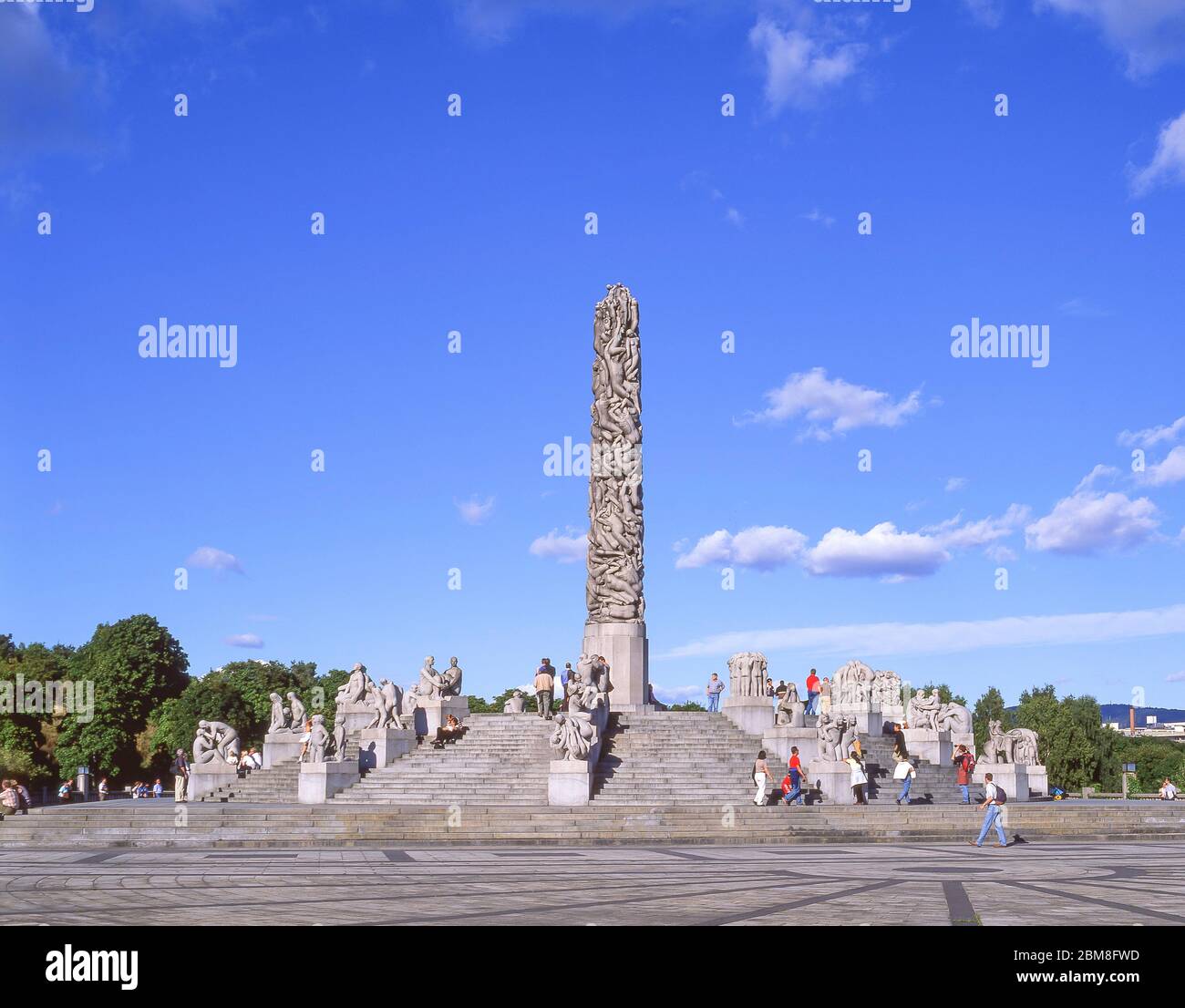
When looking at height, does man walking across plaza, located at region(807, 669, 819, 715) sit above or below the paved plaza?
above

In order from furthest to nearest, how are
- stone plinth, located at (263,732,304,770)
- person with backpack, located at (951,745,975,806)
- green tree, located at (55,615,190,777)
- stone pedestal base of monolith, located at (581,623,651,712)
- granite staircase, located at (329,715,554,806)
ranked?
green tree, located at (55,615,190,777), stone pedestal base of monolith, located at (581,623,651,712), stone plinth, located at (263,732,304,770), person with backpack, located at (951,745,975,806), granite staircase, located at (329,715,554,806)

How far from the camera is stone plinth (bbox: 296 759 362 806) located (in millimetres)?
33344

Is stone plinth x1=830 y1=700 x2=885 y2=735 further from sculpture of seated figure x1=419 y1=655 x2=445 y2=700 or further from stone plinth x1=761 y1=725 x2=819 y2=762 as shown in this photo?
sculpture of seated figure x1=419 y1=655 x2=445 y2=700

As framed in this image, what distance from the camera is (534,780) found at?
33531mm

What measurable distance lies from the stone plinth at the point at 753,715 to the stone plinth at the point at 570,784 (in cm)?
767

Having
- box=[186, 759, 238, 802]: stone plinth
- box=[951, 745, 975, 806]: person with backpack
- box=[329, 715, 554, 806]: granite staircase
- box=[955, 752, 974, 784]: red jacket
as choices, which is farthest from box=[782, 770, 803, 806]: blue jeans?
box=[186, 759, 238, 802]: stone plinth

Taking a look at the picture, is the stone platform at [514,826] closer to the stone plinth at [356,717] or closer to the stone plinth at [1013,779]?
the stone plinth at [1013,779]

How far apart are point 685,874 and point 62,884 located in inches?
327

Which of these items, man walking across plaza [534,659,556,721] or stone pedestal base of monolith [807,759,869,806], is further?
man walking across plaza [534,659,556,721]

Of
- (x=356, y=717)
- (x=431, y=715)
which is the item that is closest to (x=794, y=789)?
(x=431, y=715)

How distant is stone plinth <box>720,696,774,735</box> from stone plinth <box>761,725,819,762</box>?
1131 mm

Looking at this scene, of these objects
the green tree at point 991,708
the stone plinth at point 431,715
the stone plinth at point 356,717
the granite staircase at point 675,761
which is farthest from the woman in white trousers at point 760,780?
the green tree at point 991,708

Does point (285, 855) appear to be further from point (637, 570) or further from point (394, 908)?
point (637, 570)
